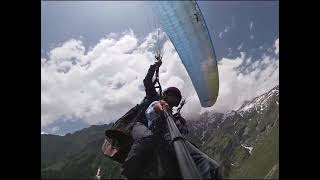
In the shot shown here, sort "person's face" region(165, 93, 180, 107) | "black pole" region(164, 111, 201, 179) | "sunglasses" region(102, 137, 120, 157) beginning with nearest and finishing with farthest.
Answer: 1. "black pole" region(164, 111, 201, 179)
2. "sunglasses" region(102, 137, 120, 157)
3. "person's face" region(165, 93, 180, 107)

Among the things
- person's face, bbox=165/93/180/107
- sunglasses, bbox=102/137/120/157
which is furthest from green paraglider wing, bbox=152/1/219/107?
sunglasses, bbox=102/137/120/157

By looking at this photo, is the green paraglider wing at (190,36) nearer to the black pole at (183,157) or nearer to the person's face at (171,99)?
the person's face at (171,99)

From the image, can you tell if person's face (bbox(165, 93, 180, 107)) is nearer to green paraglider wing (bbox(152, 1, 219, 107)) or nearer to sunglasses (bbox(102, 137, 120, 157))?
green paraglider wing (bbox(152, 1, 219, 107))

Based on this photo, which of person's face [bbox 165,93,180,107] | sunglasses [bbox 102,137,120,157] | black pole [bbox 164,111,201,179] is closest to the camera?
black pole [bbox 164,111,201,179]

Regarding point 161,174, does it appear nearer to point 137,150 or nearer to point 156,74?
point 137,150
